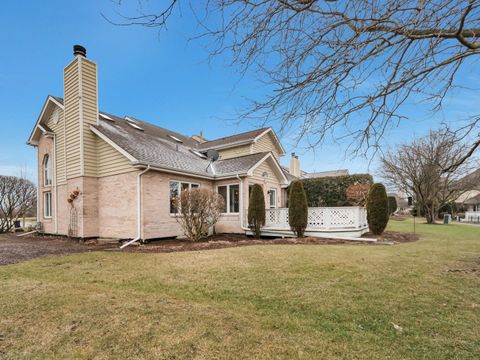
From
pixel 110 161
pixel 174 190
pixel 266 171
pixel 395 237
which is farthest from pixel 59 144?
pixel 395 237

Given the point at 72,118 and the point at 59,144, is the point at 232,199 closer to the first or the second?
the point at 72,118

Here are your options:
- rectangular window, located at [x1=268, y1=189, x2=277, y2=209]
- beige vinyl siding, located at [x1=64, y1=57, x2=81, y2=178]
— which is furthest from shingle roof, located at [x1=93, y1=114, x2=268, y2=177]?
rectangular window, located at [x1=268, y1=189, x2=277, y2=209]

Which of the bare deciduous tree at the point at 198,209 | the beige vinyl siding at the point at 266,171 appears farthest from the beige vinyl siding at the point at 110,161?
the beige vinyl siding at the point at 266,171

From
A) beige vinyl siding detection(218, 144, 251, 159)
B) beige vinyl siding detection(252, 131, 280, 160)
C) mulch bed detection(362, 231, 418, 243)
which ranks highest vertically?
beige vinyl siding detection(252, 131, 280, 160)

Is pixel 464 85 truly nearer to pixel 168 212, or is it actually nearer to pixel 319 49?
pixel 319 49

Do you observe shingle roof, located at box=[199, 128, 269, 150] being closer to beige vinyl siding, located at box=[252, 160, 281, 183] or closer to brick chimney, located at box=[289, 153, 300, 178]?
beige vinyl siding, located at box=[252, 160, 281, 183]

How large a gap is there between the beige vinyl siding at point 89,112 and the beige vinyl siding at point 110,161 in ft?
0.86

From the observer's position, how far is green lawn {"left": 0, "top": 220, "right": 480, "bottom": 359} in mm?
2977

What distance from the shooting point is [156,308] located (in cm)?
395

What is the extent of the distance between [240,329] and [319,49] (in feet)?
13.2

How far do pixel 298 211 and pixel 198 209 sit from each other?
15.7 ft

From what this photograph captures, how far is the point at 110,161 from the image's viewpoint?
1230 cm

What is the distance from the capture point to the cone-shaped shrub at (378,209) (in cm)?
1306

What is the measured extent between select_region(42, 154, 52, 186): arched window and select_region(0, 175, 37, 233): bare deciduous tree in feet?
23.6
